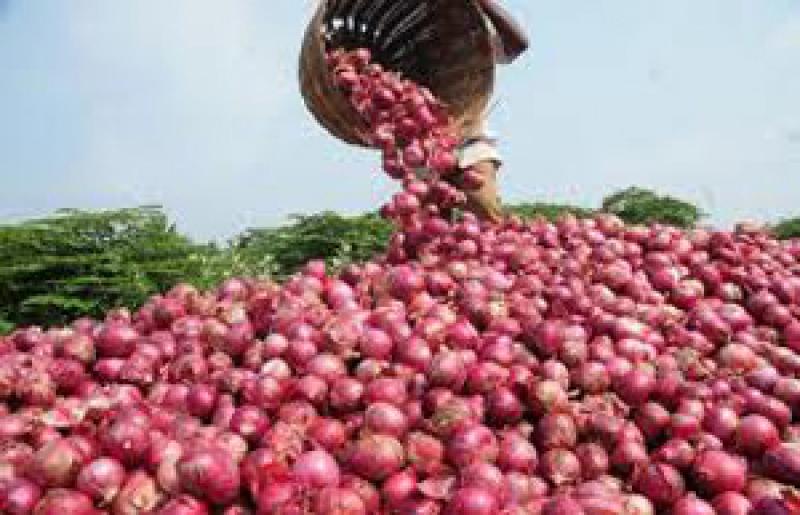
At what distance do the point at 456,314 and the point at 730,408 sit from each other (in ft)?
2.58

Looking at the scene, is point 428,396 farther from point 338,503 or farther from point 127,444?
point 127,444

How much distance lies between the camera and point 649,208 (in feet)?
51.5

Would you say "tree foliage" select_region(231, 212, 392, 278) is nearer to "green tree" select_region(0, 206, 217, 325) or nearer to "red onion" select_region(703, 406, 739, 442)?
"green tree" select_region(0, 206, 217, 325)

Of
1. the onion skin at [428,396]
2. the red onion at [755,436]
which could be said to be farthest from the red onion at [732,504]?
the red onion at [755,436]

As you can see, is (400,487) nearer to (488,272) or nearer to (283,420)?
(283,420)

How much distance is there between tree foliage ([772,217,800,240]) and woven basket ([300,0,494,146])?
1016cm

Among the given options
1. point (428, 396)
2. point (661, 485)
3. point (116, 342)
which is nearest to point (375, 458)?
point (428, 396)

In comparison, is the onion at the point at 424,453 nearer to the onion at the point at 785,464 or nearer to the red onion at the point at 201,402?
the red onion at the point at 201,402

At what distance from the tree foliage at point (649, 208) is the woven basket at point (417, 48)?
10.4m

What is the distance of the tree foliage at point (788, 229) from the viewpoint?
14.5m

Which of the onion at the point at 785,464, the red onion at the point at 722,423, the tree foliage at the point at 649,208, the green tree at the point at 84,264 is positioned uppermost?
the tree foliage at the point at 649,208

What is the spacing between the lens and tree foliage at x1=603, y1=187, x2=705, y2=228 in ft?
51.2

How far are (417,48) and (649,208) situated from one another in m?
10.8

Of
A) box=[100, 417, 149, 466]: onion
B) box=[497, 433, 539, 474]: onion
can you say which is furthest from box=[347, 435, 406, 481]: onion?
box=[100, 417, 149, 466]: onion
